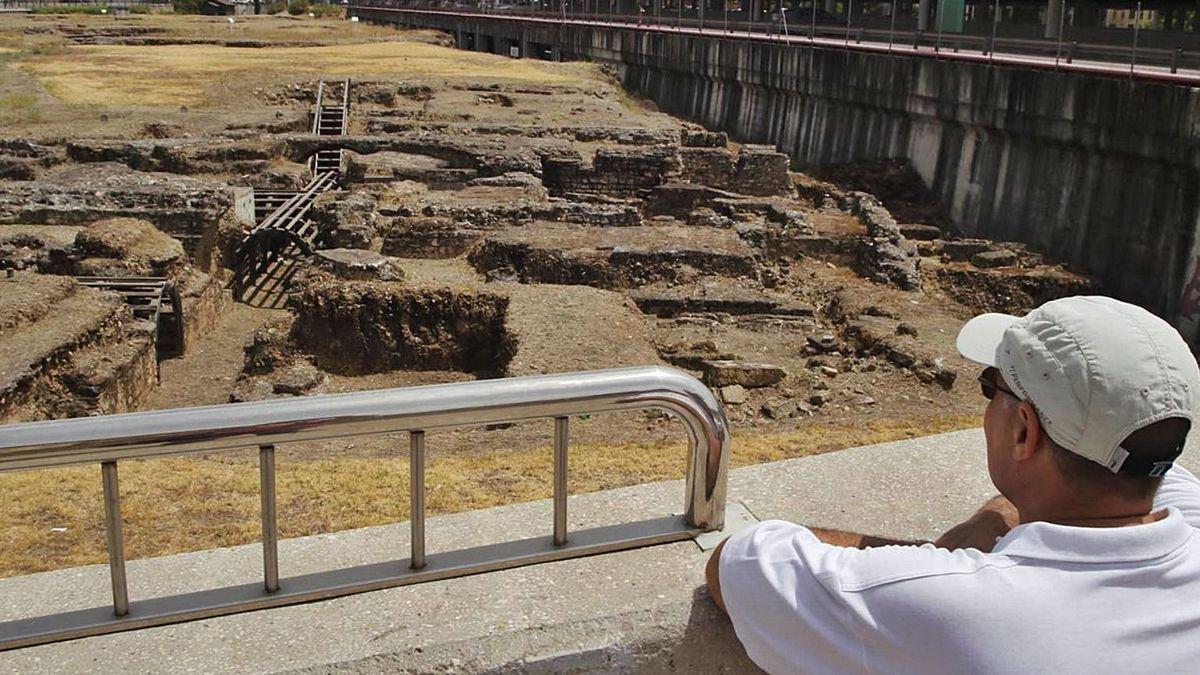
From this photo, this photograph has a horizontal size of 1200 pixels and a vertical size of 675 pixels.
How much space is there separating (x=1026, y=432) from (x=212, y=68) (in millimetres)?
37012

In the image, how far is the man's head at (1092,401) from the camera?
5.81 feet

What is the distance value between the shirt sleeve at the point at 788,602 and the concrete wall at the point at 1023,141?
46.3ft

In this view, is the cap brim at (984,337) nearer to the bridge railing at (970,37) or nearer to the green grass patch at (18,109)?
the bridge railing at (970,37)

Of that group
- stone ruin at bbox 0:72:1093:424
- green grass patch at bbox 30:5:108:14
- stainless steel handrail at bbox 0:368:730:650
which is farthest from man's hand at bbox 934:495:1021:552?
green grass patch at bbox 30:5:108:14

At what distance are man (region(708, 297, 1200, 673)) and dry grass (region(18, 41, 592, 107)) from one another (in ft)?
91.0

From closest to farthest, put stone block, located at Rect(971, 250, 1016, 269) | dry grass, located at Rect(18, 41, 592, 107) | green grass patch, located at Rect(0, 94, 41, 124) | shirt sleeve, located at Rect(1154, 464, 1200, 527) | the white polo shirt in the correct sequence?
the white polo shirt, shirt sleeve, located at Rect(1154, 464, 1200, 527), stone block, located at Rect(971, 250, 1016, 269), green grass patch, located at Rect(0, 94, 41, 124), dry grass, located at Rect(18, 41, 592, 107)

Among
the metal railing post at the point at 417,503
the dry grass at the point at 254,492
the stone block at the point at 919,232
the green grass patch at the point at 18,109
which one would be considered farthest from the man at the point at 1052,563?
the green grass patch at the point at 18,109

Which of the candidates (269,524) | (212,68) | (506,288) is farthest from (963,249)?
(212,68)

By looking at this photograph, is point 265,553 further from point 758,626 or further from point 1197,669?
point 1197,669

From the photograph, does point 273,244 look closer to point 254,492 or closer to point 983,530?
point 254,492

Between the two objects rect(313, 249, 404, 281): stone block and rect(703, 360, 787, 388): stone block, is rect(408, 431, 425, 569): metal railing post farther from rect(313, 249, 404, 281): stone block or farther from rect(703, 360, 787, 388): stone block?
rect(313, 249, 404, 281): stone block

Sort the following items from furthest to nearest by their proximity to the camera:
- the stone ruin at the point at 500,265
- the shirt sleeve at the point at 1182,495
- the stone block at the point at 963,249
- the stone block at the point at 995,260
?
the stone block at the point at 963,249 → the stone block at the point at 995,260 → the stone ruin at the point at 500,265 → the shirt sleeve at the point at 1182,495

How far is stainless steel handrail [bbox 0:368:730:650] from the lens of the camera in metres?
2.32

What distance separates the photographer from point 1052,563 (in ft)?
5.79
